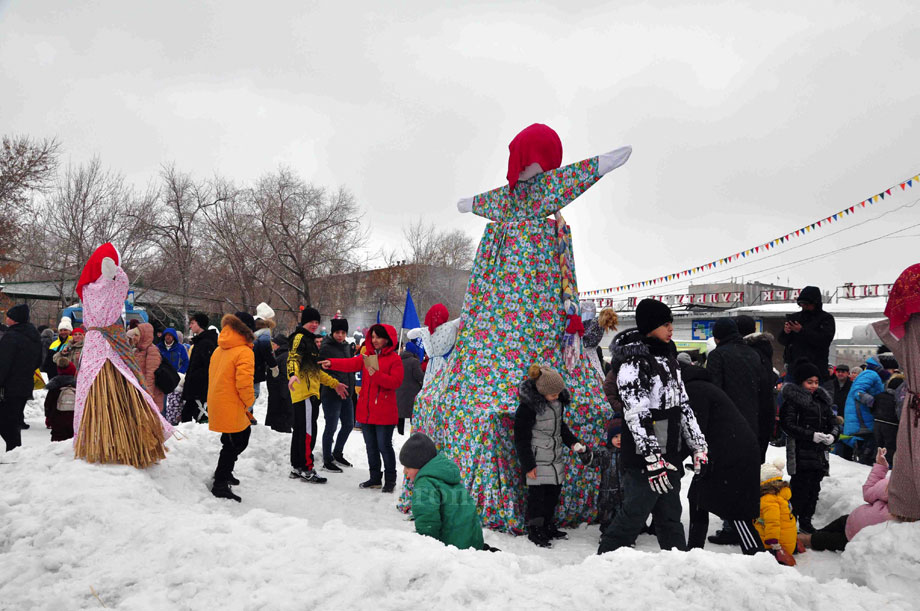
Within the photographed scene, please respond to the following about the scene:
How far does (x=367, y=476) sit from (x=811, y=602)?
5600 mm

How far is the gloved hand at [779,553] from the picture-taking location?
4.71m

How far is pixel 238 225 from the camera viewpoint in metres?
31.2

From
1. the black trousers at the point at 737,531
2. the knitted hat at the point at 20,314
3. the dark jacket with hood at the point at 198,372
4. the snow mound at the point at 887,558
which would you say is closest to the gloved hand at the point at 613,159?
the black trousers at the point at 737,531

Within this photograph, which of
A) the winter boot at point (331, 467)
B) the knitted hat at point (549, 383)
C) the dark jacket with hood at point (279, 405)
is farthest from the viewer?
the dark jacket with hood at point (279, 405)

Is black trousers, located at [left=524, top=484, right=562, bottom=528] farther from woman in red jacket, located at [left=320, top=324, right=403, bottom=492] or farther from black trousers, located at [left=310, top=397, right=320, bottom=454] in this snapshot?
black trousers, located at [left=310, top=397, right=320, bottom=454]

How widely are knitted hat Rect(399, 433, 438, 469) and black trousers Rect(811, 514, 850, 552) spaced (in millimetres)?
→ 3475

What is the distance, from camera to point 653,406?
13.8 feet

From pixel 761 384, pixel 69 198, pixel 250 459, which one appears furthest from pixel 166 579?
pixel 69 198

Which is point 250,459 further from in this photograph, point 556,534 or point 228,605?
point 228,605

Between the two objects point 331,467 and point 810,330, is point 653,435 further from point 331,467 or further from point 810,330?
point 331,467

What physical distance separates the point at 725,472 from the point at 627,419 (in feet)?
3.12

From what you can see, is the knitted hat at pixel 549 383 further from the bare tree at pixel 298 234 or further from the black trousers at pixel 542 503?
the bare tree at pixel 298 234

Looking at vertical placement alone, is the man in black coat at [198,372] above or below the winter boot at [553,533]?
above

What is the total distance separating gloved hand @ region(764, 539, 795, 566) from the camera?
15.4 feet
